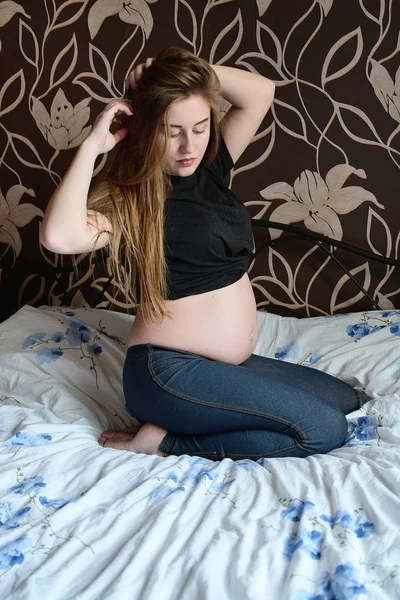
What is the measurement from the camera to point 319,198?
235 centimetres

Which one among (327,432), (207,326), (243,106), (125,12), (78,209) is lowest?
A: (327,432)

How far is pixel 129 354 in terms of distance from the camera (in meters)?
1.74

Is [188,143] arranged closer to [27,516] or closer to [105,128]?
[105,128]

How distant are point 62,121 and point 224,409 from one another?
1393 mm

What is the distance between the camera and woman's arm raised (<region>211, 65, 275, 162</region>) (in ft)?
5.85

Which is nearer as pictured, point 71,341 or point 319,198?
point 71,341

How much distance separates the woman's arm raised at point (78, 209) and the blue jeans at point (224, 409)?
12.4 inches

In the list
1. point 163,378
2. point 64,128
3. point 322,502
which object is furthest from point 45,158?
point 322,502

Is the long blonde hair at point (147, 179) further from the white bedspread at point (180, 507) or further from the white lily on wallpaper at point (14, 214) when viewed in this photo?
the white lily on wallpaper at point (14, 214)

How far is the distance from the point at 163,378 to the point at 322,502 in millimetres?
479

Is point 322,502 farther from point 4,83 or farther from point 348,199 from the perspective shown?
point 4,83

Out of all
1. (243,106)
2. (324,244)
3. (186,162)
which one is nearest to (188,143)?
(186,162)

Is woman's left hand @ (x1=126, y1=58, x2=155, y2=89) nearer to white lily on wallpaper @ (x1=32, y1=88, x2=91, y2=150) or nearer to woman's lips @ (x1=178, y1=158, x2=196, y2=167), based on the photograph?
woman's lips @ (x1=178, y1=158, x2=196, y2=167)

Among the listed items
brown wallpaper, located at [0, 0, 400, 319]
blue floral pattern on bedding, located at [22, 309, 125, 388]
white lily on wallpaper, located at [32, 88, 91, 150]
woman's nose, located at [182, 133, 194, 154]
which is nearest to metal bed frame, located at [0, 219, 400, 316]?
brown wallpaper, located at [0, 0, 400, 319]
